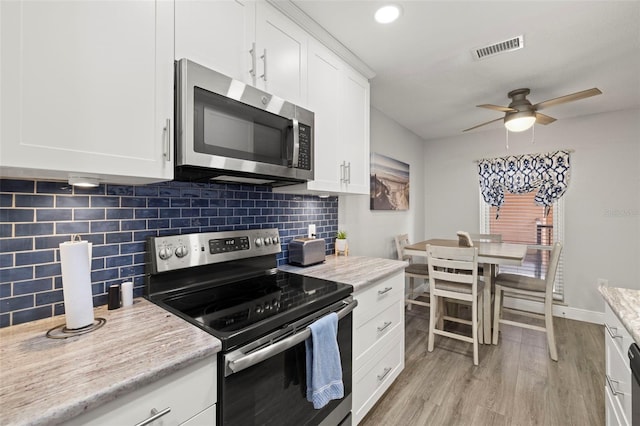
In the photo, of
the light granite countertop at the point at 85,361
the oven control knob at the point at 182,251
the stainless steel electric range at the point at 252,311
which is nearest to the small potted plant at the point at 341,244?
the stainless steel electric range at the point at 252,311

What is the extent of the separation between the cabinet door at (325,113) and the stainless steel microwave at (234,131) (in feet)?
0.48

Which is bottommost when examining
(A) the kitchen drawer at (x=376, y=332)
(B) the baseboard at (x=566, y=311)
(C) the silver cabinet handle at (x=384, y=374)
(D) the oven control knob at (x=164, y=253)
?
(B) the baseboard at (x=566, y=311)

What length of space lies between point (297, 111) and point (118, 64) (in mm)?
823

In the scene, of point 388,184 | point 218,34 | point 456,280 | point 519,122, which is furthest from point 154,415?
point 519,122

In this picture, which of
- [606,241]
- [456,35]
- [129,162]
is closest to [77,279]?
[129,162]

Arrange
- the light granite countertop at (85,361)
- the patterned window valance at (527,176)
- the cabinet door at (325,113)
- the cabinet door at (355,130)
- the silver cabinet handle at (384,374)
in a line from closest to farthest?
1. the light granite countertop at (85,361)
2. the cabinet door at (325,113)
3. the silver cabinet handle at (384,374)
4. the cabinet door at (355,130)
5. the patterned window valance at (527,176)

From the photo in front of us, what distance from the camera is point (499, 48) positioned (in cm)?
200

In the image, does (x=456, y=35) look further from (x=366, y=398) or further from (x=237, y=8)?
(x=366, y=398)

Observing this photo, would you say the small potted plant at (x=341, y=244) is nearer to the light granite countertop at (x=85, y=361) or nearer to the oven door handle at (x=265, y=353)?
the oven door handle at (x=265, y=353)

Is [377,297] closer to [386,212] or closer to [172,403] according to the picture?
[172,403]

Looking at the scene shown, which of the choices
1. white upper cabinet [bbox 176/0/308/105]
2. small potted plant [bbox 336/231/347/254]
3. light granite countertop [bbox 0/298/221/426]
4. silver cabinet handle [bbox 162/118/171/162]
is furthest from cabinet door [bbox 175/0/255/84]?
small potted plant [bbox 336/231/347/254]

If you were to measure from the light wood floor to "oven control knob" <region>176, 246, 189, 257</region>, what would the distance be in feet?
4.95

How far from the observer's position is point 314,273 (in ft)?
5.81

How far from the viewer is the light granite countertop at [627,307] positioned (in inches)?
40.7
